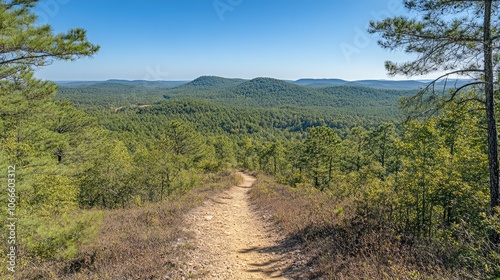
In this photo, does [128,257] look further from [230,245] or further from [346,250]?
[346,250]

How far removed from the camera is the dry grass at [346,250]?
15.4 feet

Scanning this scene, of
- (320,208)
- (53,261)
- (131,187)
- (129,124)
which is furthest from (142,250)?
(129,124)

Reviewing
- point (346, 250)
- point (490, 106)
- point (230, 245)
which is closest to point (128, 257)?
point (230, 245)

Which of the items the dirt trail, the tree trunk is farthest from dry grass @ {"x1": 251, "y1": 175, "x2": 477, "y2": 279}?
the tree trunk

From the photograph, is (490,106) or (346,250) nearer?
(490,106)

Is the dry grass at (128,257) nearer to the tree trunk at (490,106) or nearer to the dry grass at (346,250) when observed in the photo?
the dry grass at (346,250)

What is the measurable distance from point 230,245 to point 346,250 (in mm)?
3638

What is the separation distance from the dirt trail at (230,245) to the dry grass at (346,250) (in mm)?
563

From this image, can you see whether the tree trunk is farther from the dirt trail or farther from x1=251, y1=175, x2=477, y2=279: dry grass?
the dirt trail

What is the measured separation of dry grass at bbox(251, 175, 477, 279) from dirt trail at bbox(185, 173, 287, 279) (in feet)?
1.85

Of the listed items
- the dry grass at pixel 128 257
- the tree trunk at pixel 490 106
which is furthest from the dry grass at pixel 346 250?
the dry grass at pixel 128 257

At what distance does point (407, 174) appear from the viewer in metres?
7.10

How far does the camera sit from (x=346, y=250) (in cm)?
589

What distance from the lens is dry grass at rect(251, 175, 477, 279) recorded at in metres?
4.69
